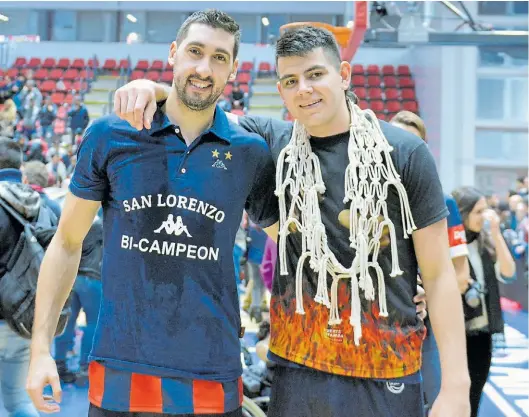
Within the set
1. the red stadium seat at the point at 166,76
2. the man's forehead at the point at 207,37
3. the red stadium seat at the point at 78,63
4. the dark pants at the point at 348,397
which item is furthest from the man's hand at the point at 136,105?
the red stadium seat at the point at 78,63

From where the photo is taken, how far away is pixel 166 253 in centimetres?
179

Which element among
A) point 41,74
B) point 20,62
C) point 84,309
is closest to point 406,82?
point 41,74

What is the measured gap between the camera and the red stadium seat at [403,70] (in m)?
16.3

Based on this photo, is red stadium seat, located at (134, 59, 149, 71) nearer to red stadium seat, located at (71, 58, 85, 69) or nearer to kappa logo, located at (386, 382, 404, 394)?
red stadium seat, located at (71, 58, 85, 69)

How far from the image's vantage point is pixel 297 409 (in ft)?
6.10

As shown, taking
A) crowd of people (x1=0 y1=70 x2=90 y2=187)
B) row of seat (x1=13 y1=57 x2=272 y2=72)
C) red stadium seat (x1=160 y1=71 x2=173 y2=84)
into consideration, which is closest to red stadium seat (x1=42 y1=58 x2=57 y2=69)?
row of seat (x1=13 y1=57 x2=272 y2=72)

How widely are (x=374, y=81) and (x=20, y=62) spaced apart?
9.45 meters

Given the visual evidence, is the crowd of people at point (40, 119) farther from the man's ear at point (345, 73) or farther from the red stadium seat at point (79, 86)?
the man's ear at point (345, 73)

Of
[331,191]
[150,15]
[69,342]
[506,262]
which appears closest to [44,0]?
[150,15]

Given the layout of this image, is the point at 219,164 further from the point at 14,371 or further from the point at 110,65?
the point at 110,65

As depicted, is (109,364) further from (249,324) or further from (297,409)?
(249,324)

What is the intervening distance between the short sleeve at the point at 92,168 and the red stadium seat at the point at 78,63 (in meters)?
16.9

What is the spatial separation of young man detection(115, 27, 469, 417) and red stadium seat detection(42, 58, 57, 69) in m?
17.1

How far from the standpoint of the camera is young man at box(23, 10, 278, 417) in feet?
5.83
